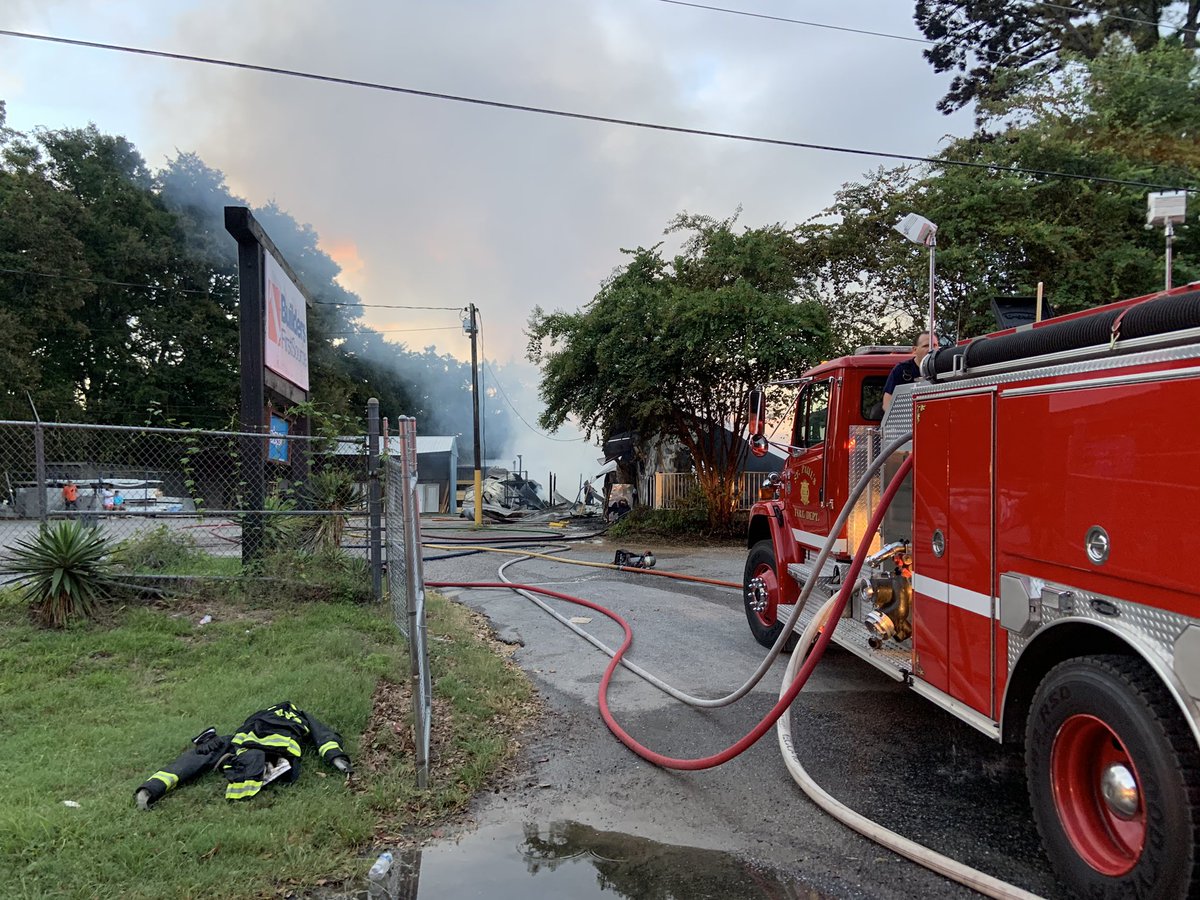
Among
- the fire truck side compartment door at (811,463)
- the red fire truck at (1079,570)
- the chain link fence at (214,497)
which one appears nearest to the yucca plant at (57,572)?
the chain link fence at (214,497)

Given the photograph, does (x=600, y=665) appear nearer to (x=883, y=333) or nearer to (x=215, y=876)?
(x=215, y=876)

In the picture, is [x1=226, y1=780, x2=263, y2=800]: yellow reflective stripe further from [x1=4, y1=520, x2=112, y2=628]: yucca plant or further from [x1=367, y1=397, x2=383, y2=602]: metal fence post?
[x1=367, y1=397, x2=383, y2=602]: metal fence post

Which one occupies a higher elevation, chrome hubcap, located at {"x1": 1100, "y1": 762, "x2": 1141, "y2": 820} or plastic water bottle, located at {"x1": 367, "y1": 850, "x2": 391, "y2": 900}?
chrome hubcap, located at {"x1": 1100, "y1": 762, "x2": 1141, "y2": 820}

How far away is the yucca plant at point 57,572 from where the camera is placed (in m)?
5.96

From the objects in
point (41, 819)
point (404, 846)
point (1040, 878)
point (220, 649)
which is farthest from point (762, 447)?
point (41, 819)

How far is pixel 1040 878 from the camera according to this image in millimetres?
2928

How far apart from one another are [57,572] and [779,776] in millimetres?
5944

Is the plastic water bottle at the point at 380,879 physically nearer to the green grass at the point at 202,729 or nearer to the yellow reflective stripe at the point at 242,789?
the green grass at the point at 202,729

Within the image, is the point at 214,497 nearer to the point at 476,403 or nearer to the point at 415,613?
the point at 415,613

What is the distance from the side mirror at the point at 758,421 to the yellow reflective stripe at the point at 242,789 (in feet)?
14.2

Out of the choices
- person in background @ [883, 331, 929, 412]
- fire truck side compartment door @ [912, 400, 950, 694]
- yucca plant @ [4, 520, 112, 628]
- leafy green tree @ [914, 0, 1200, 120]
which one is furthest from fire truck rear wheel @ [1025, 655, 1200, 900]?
leafy green tree @ [914, 0, 1200, 120]

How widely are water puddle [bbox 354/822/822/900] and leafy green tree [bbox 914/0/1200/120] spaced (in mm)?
19265

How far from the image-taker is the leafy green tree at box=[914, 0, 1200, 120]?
1767 centimetres

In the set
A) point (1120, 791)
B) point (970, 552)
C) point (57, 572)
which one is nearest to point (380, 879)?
point (1120, 791)
